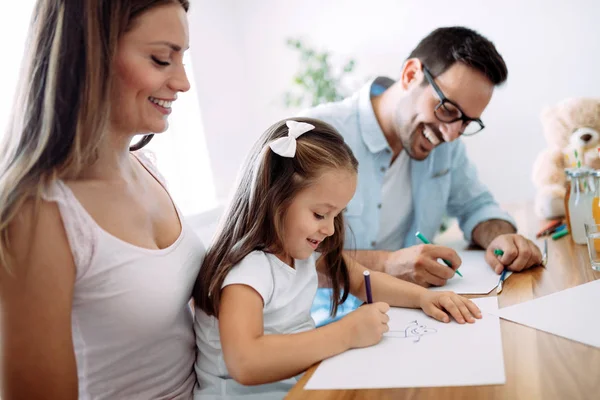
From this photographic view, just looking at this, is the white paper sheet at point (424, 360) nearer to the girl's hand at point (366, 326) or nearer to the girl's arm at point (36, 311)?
the girl's hand at point (366, 326)

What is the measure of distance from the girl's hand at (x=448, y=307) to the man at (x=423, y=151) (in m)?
0.24

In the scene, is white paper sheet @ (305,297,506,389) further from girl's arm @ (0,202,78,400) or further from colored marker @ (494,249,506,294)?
girl's arm @ (0,202,78,400)

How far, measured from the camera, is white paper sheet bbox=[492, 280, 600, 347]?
2.83ft

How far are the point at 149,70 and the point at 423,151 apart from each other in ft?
3.23

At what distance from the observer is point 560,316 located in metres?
0.94

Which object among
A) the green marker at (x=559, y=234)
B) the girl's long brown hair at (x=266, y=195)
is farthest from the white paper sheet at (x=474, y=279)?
the girl's long brown hair at (x=266, y=195)

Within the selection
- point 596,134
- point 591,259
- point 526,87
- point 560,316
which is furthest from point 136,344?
point 526,87

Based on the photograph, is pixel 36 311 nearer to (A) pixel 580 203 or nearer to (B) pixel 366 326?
(B) pixel 366 326

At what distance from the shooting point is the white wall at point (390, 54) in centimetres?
238

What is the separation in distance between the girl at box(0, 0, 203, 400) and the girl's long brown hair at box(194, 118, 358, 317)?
70mm

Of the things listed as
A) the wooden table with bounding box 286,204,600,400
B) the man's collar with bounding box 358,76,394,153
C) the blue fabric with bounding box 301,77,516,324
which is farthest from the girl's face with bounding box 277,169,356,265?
the man's collar with bounding box 358,76,394,153

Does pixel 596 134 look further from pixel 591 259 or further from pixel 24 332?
pixel 24 332

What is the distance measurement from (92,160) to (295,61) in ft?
7.05

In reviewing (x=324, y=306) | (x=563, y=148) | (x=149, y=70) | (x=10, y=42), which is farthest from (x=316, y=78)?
(x=149, y=70)
